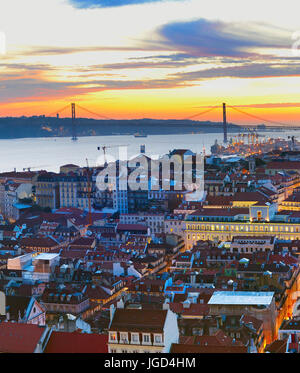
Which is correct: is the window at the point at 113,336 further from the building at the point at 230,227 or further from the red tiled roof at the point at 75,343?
the building at the point at 230,227

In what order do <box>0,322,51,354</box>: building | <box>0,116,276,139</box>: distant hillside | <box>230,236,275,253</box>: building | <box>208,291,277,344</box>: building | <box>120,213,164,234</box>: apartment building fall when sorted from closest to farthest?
1. <box>0,322,51,354</box>: building
2. <box>208,291,277,344</box>: building
3. <box>230,236,275,253</box>: building
4. <box>120,213,164,234</box>: apartment building
5. <box>0,116,276,139</box>: distant hillside

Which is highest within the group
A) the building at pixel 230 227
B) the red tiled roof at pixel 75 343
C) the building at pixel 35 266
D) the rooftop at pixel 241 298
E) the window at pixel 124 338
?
the window at pixel 124 338

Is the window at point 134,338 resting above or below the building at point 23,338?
above

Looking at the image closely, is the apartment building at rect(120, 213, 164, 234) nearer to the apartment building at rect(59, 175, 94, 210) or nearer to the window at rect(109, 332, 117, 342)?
the apartment building at rect(59, 175, 94, 210)

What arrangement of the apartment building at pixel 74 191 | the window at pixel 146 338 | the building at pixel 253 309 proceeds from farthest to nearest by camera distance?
the apartment building at pixel 74 191 < the building at pixel 253 309 < the window at pixel 146 338

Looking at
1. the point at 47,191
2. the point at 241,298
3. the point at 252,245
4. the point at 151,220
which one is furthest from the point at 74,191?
the point at 241,298

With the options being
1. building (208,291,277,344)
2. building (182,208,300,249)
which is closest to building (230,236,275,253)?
building (182,208,300,249)

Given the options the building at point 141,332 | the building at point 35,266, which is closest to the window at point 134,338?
the building at point 141,332

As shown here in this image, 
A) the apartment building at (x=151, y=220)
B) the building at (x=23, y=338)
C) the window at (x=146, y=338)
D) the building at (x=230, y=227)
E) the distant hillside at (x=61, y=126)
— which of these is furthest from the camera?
Result: the distant hillside at (x=61, y=126)

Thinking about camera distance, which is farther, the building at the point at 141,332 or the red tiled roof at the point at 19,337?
the red tiled roof at the point at 19,337
